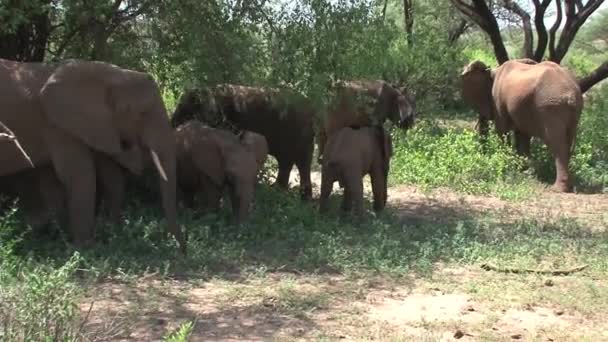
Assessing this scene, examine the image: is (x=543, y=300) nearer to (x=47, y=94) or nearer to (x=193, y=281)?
(x=193, y=281)

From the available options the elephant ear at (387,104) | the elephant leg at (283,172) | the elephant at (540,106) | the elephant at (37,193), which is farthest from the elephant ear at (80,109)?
the elephant at (540,106)

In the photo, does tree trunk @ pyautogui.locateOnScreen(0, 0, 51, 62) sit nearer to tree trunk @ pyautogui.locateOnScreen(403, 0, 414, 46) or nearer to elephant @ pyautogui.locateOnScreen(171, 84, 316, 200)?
elephant @ pyautogui.locateOnScreen(171, 84, 316, 200)

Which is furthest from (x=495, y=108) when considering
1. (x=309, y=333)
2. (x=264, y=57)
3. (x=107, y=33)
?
(x=309, y=333)

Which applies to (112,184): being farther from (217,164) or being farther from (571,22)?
(571,22)

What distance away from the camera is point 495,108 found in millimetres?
14930

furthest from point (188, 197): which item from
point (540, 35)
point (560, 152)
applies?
point (540, 35)

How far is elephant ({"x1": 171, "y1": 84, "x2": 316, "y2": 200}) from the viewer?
10617mm

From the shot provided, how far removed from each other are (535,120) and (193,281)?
788 centimetres

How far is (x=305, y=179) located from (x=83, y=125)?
13.7 feet

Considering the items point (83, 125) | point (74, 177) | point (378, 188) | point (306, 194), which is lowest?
point (306, 194)

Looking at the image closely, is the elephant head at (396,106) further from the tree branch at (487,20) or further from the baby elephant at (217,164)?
the baby elephant at (217,164)

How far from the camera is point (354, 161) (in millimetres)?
9453

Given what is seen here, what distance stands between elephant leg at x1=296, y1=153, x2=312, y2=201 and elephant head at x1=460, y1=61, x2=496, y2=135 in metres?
5.18

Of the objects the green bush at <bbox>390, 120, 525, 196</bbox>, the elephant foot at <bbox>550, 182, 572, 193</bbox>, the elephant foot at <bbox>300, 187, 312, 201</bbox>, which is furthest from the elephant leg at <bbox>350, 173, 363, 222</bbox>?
the elephant foot at <bbox>550, 182, 572, 193</bbox>
